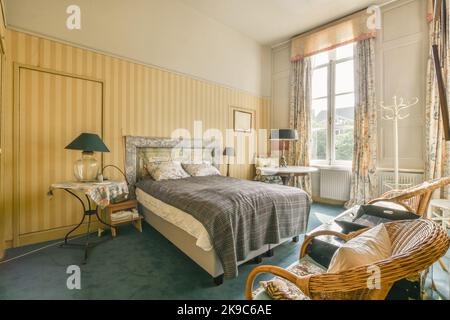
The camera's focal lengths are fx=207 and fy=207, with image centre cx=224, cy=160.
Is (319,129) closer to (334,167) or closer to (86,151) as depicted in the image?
(334,167)

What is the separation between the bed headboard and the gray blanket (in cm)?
98

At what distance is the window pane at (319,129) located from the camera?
4805 millimetres

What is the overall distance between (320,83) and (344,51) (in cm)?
76

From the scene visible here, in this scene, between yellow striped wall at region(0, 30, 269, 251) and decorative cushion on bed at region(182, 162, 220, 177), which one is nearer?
yellow striped wall at region(0, 30, 269, 251)

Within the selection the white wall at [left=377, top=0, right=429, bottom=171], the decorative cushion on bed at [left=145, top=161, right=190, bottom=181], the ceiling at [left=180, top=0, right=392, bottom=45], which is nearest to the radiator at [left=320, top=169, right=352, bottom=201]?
the white wall at [left=377, top=0, right=429, bottom=171]

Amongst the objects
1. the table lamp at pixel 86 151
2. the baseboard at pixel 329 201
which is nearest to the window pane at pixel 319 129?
the baseboard at pixel 329 201

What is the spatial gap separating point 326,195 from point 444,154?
6.62 feet

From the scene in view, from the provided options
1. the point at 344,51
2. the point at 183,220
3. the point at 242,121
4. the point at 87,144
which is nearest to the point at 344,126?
the point at 344,51

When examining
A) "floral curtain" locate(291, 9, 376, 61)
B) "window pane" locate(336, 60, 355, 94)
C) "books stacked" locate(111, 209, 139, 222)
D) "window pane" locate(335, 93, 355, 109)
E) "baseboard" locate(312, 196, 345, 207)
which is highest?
"floral curtain" locate(291, 9, 376, 61)

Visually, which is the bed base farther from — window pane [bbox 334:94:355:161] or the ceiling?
Answer: the ceiling

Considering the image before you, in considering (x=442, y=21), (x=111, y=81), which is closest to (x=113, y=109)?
(x=111, y=81)

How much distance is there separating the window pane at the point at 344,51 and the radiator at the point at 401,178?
8.41ft

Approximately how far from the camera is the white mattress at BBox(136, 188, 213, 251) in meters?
1.76
